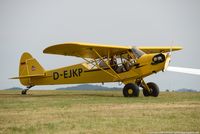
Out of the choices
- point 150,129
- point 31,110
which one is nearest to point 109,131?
point 150,129

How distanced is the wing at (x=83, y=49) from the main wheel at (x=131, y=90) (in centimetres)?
217

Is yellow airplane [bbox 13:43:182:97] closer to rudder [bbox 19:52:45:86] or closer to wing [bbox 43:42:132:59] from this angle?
wing [bbox 43:42:132:59]

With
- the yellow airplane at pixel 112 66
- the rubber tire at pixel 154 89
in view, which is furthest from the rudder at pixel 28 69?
the rubber tire at pixel 154 89

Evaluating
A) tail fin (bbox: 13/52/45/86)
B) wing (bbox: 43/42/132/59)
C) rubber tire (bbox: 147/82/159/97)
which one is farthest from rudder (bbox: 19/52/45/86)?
rubber tire (bbox: 147/82/159/97)

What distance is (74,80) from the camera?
22.0 m

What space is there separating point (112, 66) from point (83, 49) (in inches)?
66.8

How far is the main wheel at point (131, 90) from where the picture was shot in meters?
18.0

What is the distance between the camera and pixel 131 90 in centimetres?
1817

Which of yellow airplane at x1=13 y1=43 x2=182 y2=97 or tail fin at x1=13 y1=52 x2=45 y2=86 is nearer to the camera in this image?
yellow airplane at x1=13 y1=43 x2=182 y2=97

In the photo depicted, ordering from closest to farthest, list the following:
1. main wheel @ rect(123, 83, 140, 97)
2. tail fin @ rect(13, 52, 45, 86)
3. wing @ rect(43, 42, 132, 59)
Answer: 1. main wheel @ rect(123, 83, 140, 97)
2. wing @ rect(43, 42, 132, 59)
3. tail fin @ rect(13, 52, 45, 86)

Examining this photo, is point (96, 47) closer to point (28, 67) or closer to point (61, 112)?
point (28, 67)

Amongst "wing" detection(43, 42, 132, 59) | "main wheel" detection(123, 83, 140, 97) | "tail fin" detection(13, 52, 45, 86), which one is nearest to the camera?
"main wheel" detection(123, 83, 140, 97)

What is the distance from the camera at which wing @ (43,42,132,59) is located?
62.1ft

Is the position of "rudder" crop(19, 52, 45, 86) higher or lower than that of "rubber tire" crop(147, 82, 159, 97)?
higher
